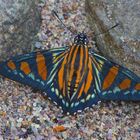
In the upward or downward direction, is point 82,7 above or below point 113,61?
above

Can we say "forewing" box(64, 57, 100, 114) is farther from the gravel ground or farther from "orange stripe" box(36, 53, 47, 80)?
"orange stripe" box(36, 53, 47, 80)

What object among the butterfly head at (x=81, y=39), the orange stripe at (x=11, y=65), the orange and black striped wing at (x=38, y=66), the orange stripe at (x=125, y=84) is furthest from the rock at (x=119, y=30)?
the orange stripe at (x=11, y=65)

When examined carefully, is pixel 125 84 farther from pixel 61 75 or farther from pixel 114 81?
pixel 61 75

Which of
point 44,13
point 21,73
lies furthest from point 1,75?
point 44,13

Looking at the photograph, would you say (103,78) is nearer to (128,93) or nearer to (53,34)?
(128,93)

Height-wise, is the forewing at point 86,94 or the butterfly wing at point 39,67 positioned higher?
the butterfly wing at point 39,67

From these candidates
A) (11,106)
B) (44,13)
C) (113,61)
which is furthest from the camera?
(44,13)

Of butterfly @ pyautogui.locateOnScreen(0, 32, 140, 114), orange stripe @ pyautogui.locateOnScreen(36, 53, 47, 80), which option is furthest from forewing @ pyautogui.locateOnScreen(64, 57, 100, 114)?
orange stripe @ pyautogui.locateOnScreen(36, 53, 47, 80)

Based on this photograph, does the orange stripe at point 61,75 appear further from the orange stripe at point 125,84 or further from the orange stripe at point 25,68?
the orange stripe at point 125,84
